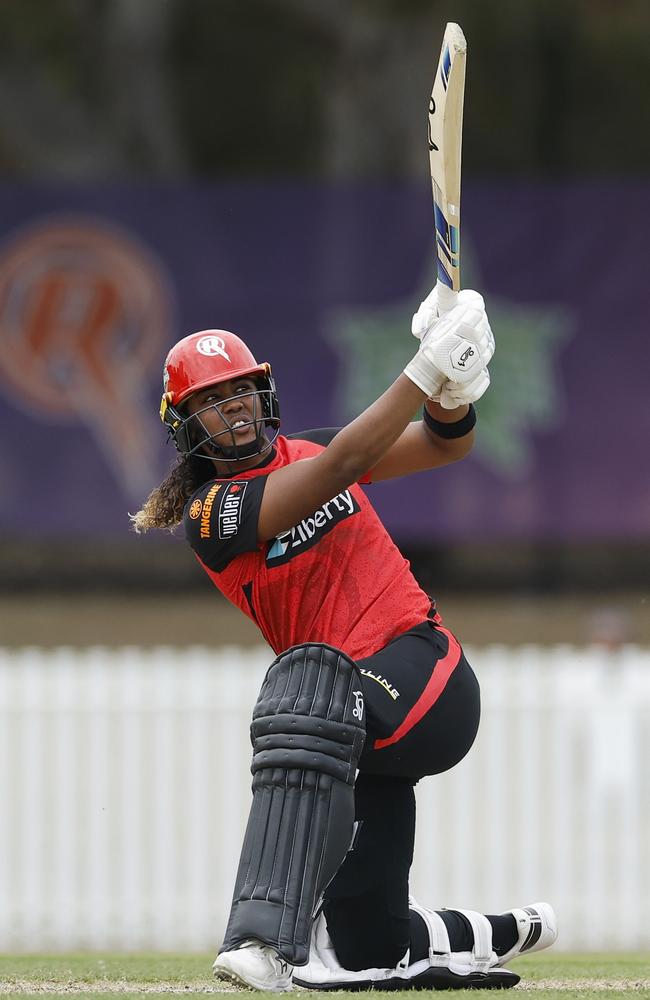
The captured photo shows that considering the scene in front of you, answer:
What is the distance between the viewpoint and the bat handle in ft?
13.1

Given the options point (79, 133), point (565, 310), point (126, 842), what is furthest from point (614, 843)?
point (79, 133)

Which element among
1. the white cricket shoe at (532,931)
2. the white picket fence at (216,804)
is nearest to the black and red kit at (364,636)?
the white cricket shoe at (532,931)

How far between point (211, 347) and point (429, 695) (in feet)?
3.26

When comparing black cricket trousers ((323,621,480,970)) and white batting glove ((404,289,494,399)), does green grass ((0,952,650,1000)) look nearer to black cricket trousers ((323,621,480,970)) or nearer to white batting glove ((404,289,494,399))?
black cricket trousers ((323,621,480,970))

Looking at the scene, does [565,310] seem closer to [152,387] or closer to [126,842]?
[152,387]

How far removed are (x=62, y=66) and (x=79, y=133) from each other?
3.79 feet

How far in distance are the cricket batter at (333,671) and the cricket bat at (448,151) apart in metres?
0.09

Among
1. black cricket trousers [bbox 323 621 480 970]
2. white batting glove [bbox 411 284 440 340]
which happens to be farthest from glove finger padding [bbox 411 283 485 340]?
black cricket trousers [bbox 323 621 480 970]

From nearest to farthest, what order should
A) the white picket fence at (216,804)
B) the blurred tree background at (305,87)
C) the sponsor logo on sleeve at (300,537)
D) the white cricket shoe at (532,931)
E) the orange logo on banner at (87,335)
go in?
1. the sponsor logo on sleeve at (300,537)
2. the white cricket shoe at (532,931)
3. the white picket fence at (216,804)
4. the orange logo on banner at (87,335)
5. the blurred tree background at (305,87)

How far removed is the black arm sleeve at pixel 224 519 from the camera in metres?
3.81

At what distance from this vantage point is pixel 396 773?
386cm

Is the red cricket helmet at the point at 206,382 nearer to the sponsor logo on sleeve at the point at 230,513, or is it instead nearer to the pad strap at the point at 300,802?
the sponsor logo on sleeve at the point at 230,513

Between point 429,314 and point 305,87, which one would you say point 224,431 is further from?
point 305,87

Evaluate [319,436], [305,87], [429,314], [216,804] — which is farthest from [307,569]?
[305,87]
